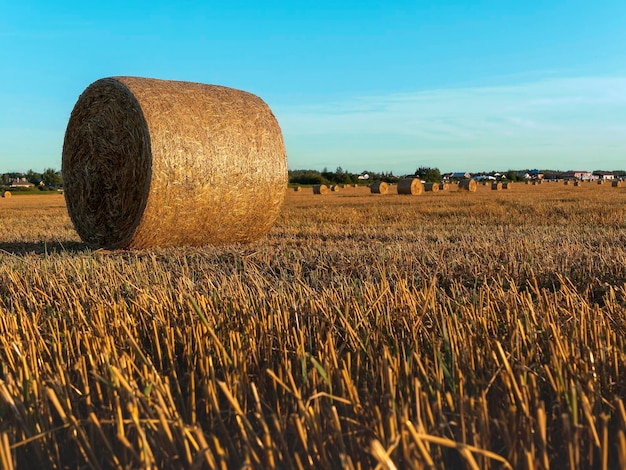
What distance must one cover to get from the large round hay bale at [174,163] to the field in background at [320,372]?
2262 millimetres

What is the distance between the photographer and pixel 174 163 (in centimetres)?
815

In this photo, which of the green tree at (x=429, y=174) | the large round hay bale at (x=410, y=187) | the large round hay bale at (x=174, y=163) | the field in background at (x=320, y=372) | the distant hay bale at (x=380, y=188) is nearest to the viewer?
the field in background at (x=320, y=372)

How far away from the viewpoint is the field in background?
2023 millimetres

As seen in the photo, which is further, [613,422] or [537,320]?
[537,320]

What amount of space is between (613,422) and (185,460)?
152 centimetres

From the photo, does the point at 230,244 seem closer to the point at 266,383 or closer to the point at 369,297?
the point at 369,297

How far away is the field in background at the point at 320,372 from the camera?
202 centimetres

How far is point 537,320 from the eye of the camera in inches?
136

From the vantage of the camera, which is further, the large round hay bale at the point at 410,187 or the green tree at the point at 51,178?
the green tree at the point at 51,178

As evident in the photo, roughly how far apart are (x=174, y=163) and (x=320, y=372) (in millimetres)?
6297

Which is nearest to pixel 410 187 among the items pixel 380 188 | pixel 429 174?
pixel 380 188

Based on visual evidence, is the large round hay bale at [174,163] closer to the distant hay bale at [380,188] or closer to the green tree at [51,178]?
the distant hay bale at [380,188]

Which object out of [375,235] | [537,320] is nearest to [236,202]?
[375,235]

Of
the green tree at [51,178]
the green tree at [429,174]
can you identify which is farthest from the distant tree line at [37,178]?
the green tree at [429,174]
